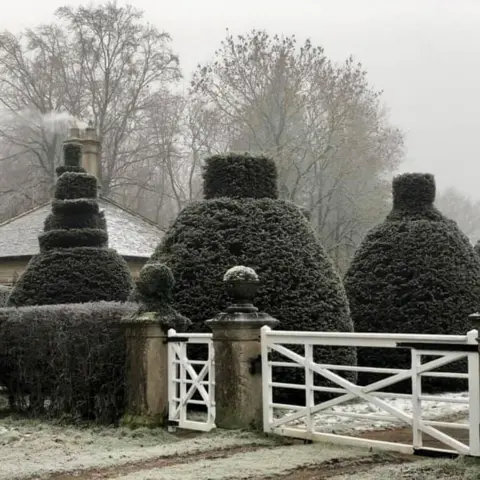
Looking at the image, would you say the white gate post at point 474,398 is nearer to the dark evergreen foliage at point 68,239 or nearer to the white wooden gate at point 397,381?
the white wooden gate at point 397,381

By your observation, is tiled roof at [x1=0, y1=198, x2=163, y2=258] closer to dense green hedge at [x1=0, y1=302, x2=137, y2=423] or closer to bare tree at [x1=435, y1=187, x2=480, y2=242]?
dense green hedge at [x1=0, y1=302, x2=137, y2=423]

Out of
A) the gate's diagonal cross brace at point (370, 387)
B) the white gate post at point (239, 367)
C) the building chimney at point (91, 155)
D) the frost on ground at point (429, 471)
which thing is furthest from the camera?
the building chimney at point (91, 155)

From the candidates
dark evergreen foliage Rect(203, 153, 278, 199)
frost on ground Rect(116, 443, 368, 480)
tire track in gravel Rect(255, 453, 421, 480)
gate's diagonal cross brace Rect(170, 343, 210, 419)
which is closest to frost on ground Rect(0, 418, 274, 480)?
gate's diagonal cross brace Rect(170, 343, 210, 419)

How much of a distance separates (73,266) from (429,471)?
9.43 m

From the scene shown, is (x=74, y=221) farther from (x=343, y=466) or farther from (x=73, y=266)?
(x=343, y=466)

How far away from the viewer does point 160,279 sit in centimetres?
906

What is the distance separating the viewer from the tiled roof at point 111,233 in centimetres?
2798

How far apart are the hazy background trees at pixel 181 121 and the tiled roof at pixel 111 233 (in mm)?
5311

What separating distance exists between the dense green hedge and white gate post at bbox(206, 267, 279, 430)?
178 cm

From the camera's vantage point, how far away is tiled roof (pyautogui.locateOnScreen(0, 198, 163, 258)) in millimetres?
27984

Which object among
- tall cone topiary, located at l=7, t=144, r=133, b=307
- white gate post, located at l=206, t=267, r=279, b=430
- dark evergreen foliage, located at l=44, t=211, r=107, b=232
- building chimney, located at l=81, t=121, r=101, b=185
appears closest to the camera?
white gate post, located at l=206, t=267, r=279, b=430

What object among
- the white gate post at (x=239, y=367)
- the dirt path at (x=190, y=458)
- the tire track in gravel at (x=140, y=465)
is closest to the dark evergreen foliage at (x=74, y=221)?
the dirt path at (x=190, y=458)

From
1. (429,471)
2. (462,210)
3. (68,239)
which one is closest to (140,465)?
(429,471)

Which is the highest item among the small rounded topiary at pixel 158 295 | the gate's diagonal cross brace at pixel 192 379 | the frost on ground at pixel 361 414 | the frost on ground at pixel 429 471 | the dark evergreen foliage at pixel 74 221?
the dark evergreen foliage at pixel 74 221
